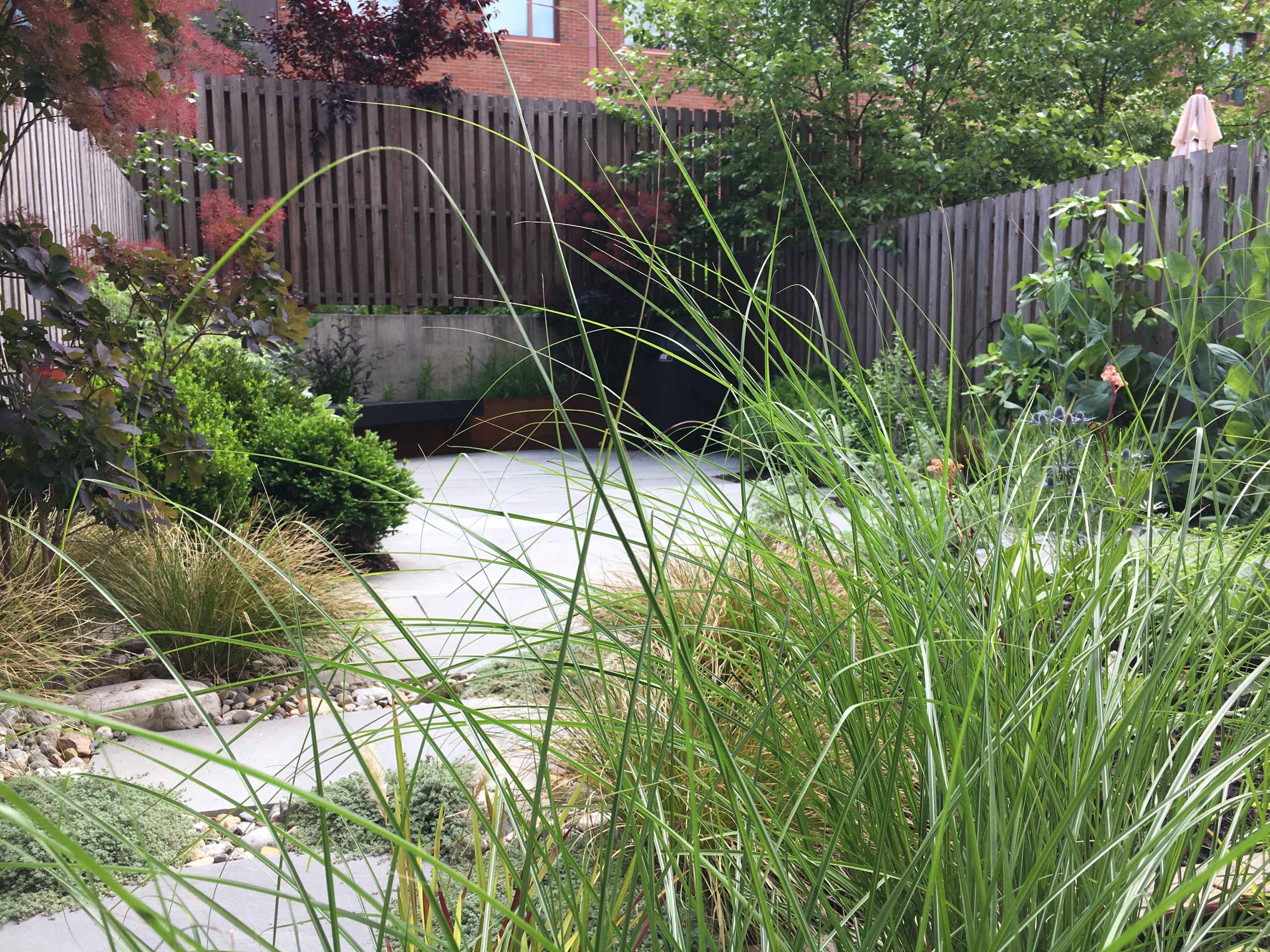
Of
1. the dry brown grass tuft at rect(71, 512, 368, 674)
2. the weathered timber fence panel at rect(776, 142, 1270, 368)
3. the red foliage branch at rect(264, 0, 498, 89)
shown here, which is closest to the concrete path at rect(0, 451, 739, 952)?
the dry brown grass tuft at rect(71, 512, 368, 674)

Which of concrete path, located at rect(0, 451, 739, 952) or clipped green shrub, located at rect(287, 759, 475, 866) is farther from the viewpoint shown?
clipped green shrub, located at rect(287, 759, 475, 866)

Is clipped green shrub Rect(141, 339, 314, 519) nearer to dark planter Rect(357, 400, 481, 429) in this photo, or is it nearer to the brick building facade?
dark planter Rect(357, 400, 481, 429)

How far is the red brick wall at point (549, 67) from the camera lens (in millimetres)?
14586

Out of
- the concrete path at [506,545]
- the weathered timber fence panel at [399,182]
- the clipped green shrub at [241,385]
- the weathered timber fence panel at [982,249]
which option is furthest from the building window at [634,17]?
the clipped green shrub at [241,385]

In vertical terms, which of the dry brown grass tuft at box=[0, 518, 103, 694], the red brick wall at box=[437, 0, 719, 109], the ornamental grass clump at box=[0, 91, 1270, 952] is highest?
the red brick wall at box=[437, 0, 719, 109]

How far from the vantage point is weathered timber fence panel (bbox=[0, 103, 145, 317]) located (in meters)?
3.33

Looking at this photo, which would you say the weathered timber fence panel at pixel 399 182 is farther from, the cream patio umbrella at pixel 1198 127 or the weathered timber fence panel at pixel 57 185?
the cream patio umbrella at pixel 1198 127

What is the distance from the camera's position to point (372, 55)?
348 inches

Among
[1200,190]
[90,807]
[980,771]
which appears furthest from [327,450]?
[1200,190]

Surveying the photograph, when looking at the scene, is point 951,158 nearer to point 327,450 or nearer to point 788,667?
point 327,450

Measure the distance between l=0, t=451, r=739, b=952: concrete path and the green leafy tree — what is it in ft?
16.5

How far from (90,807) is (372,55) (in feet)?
28.5

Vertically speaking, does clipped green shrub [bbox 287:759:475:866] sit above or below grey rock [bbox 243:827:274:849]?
above

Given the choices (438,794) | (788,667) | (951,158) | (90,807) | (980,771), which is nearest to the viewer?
(980,771)
